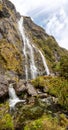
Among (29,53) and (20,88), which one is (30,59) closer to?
(29,53)

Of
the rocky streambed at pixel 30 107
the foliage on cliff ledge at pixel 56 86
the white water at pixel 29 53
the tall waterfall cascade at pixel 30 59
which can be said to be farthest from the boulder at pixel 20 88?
the white water at pixel 29 53

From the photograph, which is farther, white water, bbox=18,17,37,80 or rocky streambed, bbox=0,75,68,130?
white water, bbox=18,17,37,80

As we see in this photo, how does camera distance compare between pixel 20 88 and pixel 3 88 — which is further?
pixel 3 88

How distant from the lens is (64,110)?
46656 millimetres

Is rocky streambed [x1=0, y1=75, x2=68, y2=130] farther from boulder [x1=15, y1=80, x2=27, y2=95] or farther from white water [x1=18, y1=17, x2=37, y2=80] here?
white water [x1=18, y1=17, x2=37, y2=80]

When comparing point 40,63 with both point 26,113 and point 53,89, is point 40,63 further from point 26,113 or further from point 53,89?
point 26,113

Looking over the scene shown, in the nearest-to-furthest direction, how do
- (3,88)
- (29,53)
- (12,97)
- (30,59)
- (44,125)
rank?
(44,125) → (12,97) → (3,88) → (30,59) → (29,53)

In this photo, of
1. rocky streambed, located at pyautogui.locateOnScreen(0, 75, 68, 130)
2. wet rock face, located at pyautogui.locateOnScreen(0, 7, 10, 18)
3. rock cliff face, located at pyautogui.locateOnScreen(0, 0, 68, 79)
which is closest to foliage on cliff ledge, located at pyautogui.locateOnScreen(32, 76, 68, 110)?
rocky streambed, located at pyautogui.locateOnScreen(0, 75, 68, 130)

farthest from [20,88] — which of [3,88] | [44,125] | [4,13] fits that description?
[4,13]

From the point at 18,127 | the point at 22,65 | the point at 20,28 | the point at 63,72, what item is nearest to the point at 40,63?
the point at 22,65

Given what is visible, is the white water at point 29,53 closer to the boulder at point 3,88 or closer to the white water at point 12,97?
the boulder at point 3,88

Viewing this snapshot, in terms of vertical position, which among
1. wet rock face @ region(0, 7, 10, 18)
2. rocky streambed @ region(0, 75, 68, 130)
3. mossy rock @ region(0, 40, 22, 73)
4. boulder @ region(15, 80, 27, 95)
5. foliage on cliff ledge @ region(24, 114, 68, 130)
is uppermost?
wet rock face @ region(0, 7, 10, 18)

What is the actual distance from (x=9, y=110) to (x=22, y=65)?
45519 mm

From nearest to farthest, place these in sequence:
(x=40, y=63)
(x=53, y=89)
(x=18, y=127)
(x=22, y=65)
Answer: (x=18, y=127)
(x=53, y=89)
(x=22, y=65)
(x=40, y=63)
